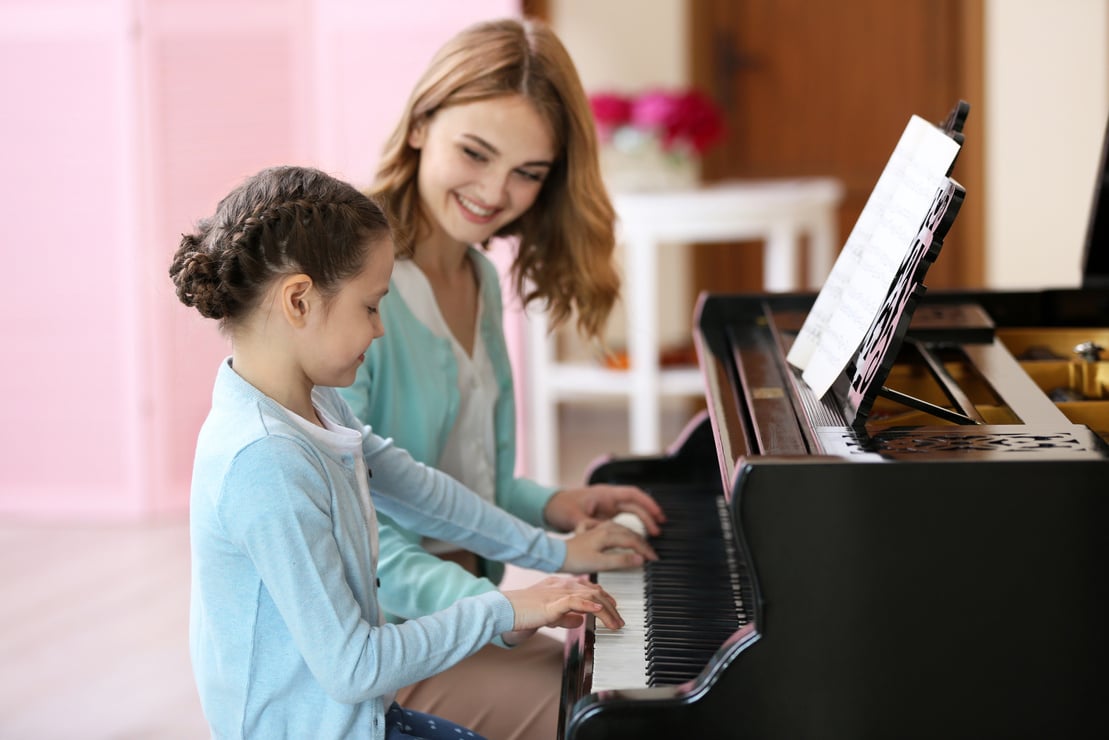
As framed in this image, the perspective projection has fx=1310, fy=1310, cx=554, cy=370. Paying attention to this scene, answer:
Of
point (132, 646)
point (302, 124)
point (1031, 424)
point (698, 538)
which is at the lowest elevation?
point (132, 646)

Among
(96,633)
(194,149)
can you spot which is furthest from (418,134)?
(194,149)

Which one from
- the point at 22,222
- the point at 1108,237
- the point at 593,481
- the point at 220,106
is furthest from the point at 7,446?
the point at 1108,237

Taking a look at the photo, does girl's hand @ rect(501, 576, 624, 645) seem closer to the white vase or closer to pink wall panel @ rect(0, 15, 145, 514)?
the white vase

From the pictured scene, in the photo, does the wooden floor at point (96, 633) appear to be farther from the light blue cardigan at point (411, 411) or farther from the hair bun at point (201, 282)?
the hair bun at point (201, 282)

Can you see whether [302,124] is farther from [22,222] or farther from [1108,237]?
[1108,237]

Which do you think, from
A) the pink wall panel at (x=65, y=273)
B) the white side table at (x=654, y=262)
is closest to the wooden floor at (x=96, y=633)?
the pink wall panel at (x=65, y=273)

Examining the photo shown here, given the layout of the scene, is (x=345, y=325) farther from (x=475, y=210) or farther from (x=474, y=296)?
(x=474, y=296)

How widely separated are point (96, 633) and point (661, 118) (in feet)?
7.36

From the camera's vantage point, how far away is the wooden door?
16.4 feet

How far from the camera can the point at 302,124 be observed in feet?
13.4

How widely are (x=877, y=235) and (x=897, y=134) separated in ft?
12.4

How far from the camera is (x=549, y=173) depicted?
192cm

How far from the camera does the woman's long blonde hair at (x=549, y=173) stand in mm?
1757

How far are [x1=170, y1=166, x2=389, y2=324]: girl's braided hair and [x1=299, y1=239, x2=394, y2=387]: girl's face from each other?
0.01m
